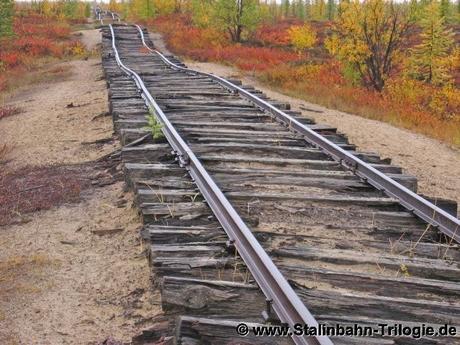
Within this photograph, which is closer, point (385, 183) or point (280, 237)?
point (280, 237)

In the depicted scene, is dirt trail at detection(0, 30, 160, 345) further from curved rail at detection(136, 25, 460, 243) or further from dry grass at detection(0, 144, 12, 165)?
curved rail at detection(136, 25, 460, 243)

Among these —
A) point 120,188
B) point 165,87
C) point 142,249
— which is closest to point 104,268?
point 142,249

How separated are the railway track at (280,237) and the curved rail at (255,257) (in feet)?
0.03

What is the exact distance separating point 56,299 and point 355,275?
2.27 meters

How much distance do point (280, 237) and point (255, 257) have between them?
677 mm

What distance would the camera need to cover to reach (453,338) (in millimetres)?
3268

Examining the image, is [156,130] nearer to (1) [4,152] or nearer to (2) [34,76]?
(1) [4,152]

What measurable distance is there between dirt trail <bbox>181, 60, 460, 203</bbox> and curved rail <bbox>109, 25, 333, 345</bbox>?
3.17 m

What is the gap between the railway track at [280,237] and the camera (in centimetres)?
347

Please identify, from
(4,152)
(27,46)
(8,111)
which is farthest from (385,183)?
(27,46)

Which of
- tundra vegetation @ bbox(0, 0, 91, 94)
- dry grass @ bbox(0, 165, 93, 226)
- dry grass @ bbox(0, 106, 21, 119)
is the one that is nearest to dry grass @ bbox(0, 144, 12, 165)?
dry grass @ bbox(0, 165, 93, 226)

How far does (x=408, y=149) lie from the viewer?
9375 mm

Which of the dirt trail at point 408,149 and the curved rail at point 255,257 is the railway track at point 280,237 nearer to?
the curved rail at point 255,257

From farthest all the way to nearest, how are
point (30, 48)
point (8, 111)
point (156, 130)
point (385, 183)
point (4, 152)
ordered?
point (30, 48)
point (8, 111)
point (4, 152)
point (156, 130)
point (385, 183)
